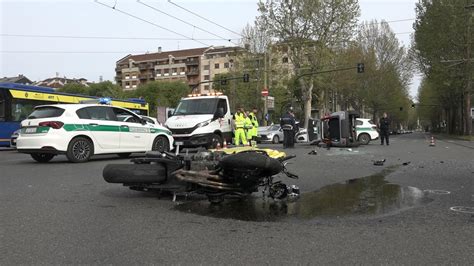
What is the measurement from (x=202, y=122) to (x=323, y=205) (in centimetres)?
979

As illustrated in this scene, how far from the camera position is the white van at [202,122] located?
50.6 feet

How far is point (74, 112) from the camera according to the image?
12055mm

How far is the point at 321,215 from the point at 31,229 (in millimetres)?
3386

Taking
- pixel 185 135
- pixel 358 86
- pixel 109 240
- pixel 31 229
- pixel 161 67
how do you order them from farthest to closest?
pixel 161 67, pixel 358 86, pixel 185 135, pixel 31 229, pixel 109 240

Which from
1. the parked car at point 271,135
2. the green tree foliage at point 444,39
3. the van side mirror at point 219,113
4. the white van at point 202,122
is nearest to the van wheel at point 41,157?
the white van at point 202,122

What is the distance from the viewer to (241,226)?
5027 millimetres

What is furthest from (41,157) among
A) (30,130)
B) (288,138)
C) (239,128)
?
(288,138)

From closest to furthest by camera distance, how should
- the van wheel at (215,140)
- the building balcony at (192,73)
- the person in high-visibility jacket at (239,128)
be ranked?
the van wheel at (215,140) < the person in high-visibility jacket at (239,128) < the building balcony at (192,73)

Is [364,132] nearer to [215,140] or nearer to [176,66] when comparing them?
[215,140]

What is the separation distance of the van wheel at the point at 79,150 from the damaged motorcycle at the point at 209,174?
5.67 meters

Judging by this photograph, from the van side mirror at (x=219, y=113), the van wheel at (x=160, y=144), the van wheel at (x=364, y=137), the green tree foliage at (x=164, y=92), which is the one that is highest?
the green tree foliage at (x=164, y=92)

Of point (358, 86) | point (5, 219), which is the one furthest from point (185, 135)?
point (358, 86)

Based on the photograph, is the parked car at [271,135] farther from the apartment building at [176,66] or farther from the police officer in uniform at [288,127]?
the apartment building at [176,66]

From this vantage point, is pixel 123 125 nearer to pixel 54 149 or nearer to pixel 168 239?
pixel 54 149
